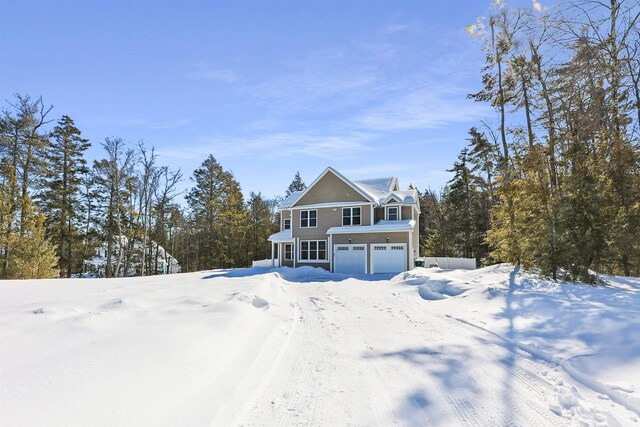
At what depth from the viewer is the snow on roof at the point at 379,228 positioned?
70.0ft

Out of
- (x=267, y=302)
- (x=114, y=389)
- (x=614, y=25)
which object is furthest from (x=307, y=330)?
(x=614, y=25)

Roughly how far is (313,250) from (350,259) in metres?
3.23

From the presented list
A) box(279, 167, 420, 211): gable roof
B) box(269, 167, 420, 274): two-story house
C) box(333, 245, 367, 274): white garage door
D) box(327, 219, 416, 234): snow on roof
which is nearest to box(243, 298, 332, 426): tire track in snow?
box(327, 219, 416, 234): snow on roof

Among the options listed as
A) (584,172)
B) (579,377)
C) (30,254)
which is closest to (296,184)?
(30,254)

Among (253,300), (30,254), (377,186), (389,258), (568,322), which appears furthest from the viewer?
(377,186)

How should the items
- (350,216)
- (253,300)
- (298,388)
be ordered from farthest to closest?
1. (350,216)
2. (253,300)
3. (298,388)

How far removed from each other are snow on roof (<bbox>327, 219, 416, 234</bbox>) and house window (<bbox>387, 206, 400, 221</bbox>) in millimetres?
646

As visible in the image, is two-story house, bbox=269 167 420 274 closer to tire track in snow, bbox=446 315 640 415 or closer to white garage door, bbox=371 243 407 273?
white garage door, bbox=371 243 407 273

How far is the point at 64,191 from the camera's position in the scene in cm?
2550

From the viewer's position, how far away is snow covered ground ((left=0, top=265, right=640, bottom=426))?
9.89 feet

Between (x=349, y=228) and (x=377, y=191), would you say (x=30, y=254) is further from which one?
(x=377, y=191)

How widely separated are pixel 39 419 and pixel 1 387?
72 cm

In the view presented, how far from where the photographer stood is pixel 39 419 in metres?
2.43

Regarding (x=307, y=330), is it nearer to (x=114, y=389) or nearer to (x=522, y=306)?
(x=114, y=389)
